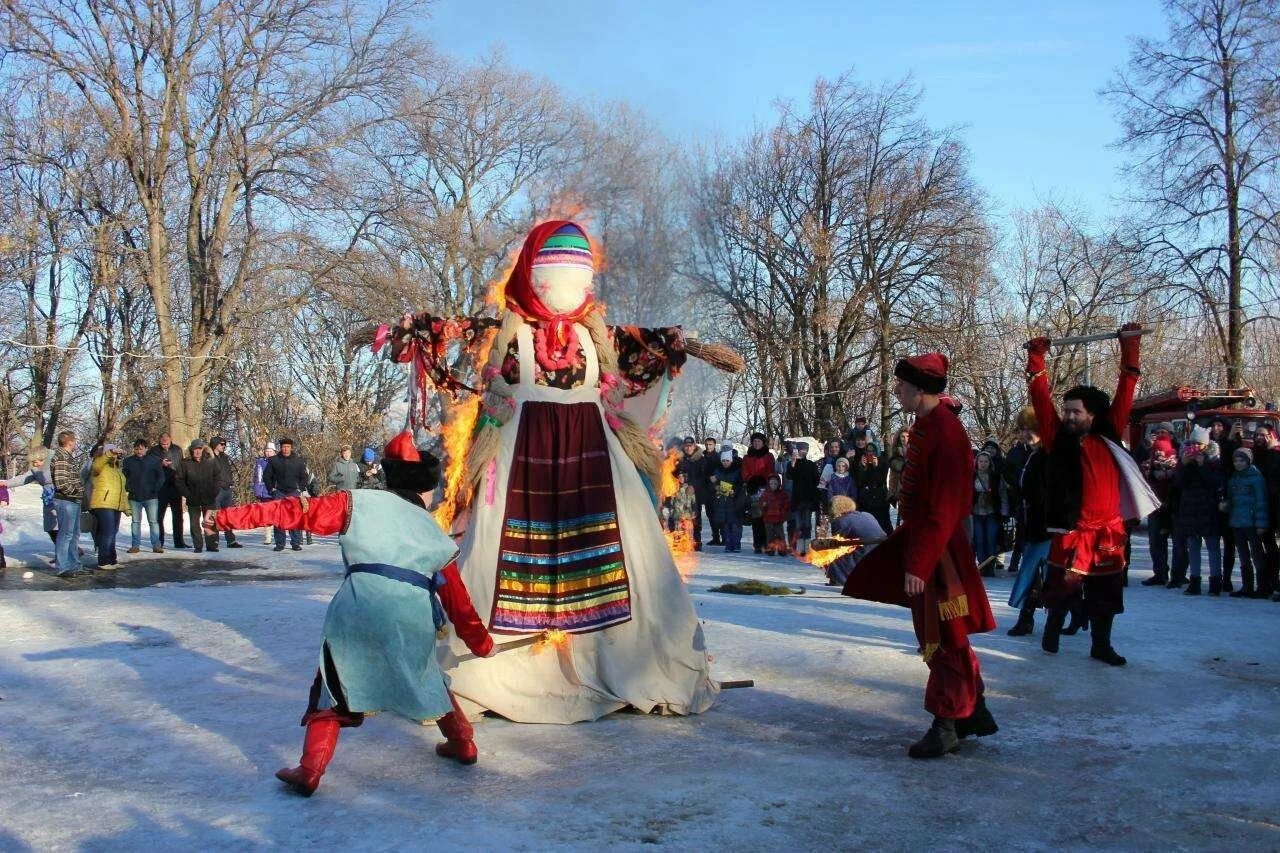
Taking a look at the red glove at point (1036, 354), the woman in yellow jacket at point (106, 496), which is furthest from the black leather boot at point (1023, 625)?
the woman in yellow jacket at point (106, 496)

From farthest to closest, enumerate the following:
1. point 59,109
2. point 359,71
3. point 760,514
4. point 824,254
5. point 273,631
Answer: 1. point 824,254
2. point 359,71
3. point 59,109
4. point 760,514
5. point 273,631

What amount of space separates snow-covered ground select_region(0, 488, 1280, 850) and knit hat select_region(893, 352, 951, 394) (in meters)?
1.66

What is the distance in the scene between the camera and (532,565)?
5801 millimetres

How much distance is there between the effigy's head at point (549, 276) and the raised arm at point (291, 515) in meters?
1.94

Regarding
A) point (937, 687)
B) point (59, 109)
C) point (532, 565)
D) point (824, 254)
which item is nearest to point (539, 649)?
point (532, 565)

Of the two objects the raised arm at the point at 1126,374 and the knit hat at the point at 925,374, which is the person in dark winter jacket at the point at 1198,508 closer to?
the raised arm at the point at 1126,374

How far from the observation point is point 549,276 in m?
6.05

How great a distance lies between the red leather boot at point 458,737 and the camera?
486 centimetres

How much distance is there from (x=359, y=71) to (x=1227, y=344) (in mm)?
20687

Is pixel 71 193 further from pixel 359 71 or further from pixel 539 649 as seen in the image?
pixel 539 649

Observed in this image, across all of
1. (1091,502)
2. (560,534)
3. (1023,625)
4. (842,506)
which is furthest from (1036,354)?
(842,506)

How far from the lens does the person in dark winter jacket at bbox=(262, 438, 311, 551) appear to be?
54.5 feet

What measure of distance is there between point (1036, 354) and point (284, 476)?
1250 cm

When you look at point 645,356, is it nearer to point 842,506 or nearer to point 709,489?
point 842,506
